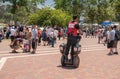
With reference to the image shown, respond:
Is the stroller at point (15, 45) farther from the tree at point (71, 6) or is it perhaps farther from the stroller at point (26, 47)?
the tree at point (71, 6)

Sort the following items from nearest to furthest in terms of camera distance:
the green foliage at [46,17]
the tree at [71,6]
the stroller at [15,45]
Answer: the stroller at [15,45] → the green foliage at [46,17] → the tree at [71,6]

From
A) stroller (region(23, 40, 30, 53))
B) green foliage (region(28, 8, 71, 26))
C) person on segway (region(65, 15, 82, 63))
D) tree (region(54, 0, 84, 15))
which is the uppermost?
tree (region(54, 0, 84, 15))

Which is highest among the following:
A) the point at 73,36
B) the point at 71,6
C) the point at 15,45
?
the point at 71,6

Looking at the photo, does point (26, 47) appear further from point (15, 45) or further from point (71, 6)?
point (71, 6)

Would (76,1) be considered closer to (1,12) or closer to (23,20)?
(23,20)

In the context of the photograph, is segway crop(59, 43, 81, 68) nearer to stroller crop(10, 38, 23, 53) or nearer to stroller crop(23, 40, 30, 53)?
stroller crop(10, 38, 23, 53)

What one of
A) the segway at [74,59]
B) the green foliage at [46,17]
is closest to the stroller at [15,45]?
the segway at [74,59]

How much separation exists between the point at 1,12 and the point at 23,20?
36.3 metres

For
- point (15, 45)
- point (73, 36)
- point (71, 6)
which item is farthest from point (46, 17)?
point (73, 36)

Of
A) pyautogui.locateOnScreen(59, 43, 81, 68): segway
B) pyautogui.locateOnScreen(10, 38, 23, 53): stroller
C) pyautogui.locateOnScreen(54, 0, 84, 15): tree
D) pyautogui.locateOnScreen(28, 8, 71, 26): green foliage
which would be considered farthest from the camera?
pyautogui.locateOnScreen(54, 0, 84, 15): tree

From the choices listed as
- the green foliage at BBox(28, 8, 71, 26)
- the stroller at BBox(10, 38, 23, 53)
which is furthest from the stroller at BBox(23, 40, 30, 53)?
the green foliage at BBox(28, 8, 71, 26)

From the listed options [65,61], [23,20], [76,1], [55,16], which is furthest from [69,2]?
[65,61]

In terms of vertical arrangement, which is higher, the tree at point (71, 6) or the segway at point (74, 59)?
the tree at point (71, 6)

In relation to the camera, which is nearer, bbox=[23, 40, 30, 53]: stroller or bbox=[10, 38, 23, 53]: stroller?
bbox=[10, 38, 23, 53]: stroller
